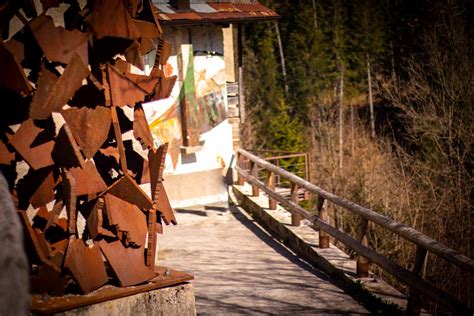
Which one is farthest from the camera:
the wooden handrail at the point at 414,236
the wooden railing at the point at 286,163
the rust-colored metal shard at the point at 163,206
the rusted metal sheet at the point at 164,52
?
the wooden railing at the point at 286,163

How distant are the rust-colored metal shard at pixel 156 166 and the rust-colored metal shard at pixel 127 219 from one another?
0.70 ft

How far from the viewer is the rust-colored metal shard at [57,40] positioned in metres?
4.76

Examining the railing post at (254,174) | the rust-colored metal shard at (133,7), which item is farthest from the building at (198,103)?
the rust-colored metal shard at (133,7)

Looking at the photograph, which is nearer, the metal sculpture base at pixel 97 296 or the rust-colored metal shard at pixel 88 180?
the metal sculpture base at pixel 97 296

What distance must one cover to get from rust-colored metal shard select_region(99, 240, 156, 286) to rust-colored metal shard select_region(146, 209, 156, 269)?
8 cm

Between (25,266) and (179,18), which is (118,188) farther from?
(179,18)

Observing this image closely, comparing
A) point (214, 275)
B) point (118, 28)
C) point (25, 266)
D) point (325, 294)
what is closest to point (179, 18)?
point (214, 275)

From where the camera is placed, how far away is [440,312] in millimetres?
12727

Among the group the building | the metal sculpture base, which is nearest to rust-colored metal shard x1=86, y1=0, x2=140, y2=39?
the metal sculpture base

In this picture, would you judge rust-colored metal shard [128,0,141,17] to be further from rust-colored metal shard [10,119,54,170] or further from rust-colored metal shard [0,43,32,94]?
rust-colored metal shard [10,119,54,170]

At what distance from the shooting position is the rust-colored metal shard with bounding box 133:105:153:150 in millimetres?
5422

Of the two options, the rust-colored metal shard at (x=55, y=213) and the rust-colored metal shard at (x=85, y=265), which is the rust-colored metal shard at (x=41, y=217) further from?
the rust-colored metal shard at (x=85, y=265)

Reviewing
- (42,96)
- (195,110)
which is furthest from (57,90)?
(195,110)

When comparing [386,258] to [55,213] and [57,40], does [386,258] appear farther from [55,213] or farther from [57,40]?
[57,40]
